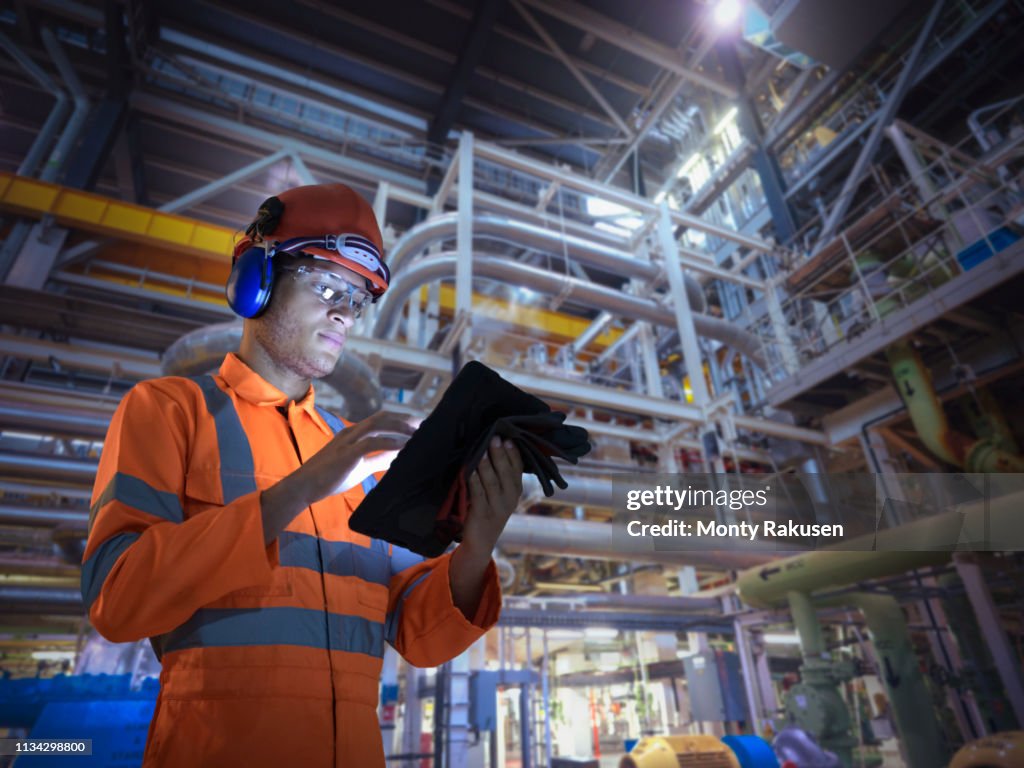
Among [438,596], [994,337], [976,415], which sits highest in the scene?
[994,337]

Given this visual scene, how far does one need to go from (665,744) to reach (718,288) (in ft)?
47.4

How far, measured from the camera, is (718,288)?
18.0 metres

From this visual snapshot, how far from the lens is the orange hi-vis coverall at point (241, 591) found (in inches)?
36.1

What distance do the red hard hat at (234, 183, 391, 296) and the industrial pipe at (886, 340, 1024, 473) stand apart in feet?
29.3

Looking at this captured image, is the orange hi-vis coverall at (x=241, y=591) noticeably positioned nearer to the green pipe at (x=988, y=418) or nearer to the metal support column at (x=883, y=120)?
the green pipe at (x=988, y=418)

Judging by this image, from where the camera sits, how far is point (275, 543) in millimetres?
1041

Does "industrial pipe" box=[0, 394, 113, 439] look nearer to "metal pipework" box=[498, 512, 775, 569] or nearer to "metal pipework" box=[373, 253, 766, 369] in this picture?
"metal pipework" box=[373, 253, 766, 369]

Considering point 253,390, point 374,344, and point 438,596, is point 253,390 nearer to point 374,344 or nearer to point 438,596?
point 438,596

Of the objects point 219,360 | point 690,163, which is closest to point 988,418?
point 219,360

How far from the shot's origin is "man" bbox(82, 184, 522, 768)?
93cm

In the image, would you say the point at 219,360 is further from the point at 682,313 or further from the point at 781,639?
the point at 781,639

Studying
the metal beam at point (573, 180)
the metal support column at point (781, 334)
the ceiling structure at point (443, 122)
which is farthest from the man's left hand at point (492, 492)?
the metal support column at point (781, 334)

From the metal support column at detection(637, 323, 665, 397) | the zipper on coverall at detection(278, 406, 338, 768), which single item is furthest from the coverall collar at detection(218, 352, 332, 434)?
the metal support column at detection(637, 323, 665, 397)

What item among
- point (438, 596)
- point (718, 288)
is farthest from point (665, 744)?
point (718, 288)
